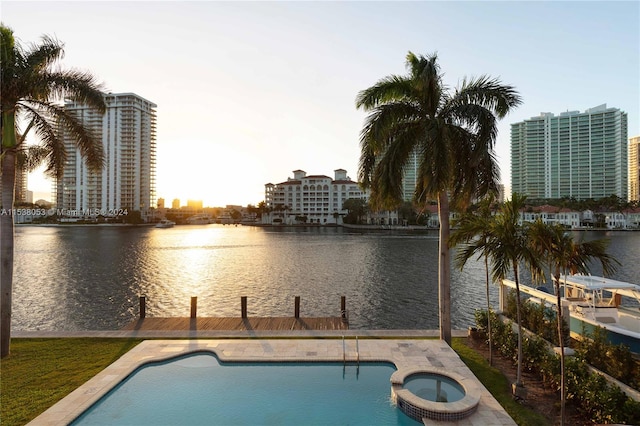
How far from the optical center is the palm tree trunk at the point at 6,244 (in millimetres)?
12953

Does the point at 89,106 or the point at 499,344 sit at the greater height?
the point at 89,106

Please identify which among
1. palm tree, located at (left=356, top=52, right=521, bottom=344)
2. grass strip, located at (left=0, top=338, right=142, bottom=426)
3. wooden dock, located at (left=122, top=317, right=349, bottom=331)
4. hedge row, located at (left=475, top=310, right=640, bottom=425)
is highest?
palm tree, located at (left=356, top=52, right=521, bottom=344)

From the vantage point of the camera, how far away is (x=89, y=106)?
539 inches

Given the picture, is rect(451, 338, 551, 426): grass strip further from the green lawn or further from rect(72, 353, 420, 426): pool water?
rect(72, 353, 420, 426): pool water

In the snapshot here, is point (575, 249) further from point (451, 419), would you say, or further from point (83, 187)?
point (83, 187)

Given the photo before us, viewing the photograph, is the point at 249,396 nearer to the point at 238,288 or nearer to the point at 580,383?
the point at 580,383

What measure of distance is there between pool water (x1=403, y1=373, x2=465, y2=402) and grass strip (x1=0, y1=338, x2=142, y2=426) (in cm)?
1033

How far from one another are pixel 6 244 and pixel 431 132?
15.7m

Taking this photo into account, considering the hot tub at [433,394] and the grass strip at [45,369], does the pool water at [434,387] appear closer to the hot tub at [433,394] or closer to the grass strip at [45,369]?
the hot tub at [433,394]

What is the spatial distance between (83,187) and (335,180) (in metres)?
130

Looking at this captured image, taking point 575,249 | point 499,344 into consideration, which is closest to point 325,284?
point 499,344

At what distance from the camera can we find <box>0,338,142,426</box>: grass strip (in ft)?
32.2

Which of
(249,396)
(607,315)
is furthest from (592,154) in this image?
(249,396)

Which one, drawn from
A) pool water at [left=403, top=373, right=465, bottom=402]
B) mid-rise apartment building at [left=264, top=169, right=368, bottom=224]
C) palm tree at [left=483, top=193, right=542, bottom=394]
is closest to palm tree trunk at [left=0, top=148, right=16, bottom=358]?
pool water at [left=403, top=373, right=465, bottom=402]
